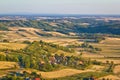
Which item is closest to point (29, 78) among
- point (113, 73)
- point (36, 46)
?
point (113, 73)

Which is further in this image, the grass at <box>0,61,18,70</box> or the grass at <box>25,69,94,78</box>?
the grass at <box>0,61,18,70</box>

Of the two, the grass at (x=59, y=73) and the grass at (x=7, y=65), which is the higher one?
the grass at (x=7, y=65)

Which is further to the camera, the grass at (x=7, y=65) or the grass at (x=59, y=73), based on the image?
the grass at (x=7, y=65)

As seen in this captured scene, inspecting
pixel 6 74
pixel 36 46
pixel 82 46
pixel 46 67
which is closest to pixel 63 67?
pixel 46 67

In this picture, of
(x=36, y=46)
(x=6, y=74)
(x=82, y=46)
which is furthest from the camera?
(x=82, y=46)

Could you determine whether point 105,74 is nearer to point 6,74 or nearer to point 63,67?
point 63,67

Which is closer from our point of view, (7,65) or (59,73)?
(59,73)

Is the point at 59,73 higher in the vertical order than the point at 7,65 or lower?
lower

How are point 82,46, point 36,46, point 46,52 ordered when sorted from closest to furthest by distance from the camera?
point 46,52
point 36,46
point 82,46

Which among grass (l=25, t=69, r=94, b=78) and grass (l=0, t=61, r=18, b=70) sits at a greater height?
grass (l=0, t=61, r=18, b=70)

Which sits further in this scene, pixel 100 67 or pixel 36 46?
pixel 36 46
